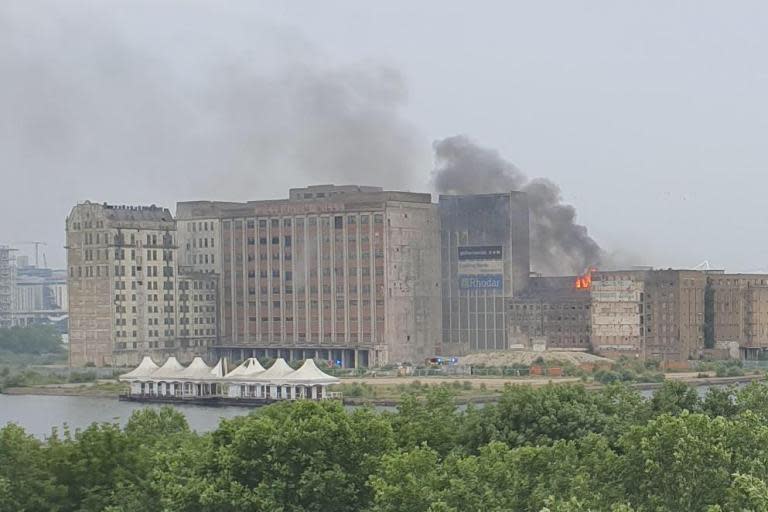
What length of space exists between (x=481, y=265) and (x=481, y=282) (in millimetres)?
1235

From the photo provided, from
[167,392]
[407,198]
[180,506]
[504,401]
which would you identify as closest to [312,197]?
[407,198]

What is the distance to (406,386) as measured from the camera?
347 feet

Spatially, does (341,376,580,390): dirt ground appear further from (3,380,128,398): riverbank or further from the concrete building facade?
(3,380,128,398): riverbank

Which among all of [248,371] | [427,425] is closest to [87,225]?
[248,371]

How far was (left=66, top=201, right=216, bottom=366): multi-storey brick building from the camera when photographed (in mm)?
129875

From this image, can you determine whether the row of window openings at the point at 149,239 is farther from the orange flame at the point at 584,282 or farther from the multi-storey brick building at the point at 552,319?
the orange flame at the point at 584,282

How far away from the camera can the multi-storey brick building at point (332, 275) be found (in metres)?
126

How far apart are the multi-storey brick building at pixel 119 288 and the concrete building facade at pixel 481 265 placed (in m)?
19.1

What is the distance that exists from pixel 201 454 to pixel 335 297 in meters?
84.8

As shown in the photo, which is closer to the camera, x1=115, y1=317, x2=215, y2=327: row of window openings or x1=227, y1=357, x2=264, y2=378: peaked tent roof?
x1=227, y1=357, x2=264, y2=378: peaked tent roof

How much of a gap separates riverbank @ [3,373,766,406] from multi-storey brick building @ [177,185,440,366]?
36.7 feet

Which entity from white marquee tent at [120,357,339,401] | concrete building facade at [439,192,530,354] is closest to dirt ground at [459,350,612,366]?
concrete building facade at [439,192,530,354]

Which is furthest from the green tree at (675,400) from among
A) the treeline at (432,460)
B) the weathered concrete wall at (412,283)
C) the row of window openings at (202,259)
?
the row of window openings at (202,259)

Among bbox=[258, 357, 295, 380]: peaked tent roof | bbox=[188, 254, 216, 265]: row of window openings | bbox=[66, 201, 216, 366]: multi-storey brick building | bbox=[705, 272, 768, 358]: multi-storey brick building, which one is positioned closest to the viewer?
bbox=[258, 357, 295, 380]: peaked tent roof
